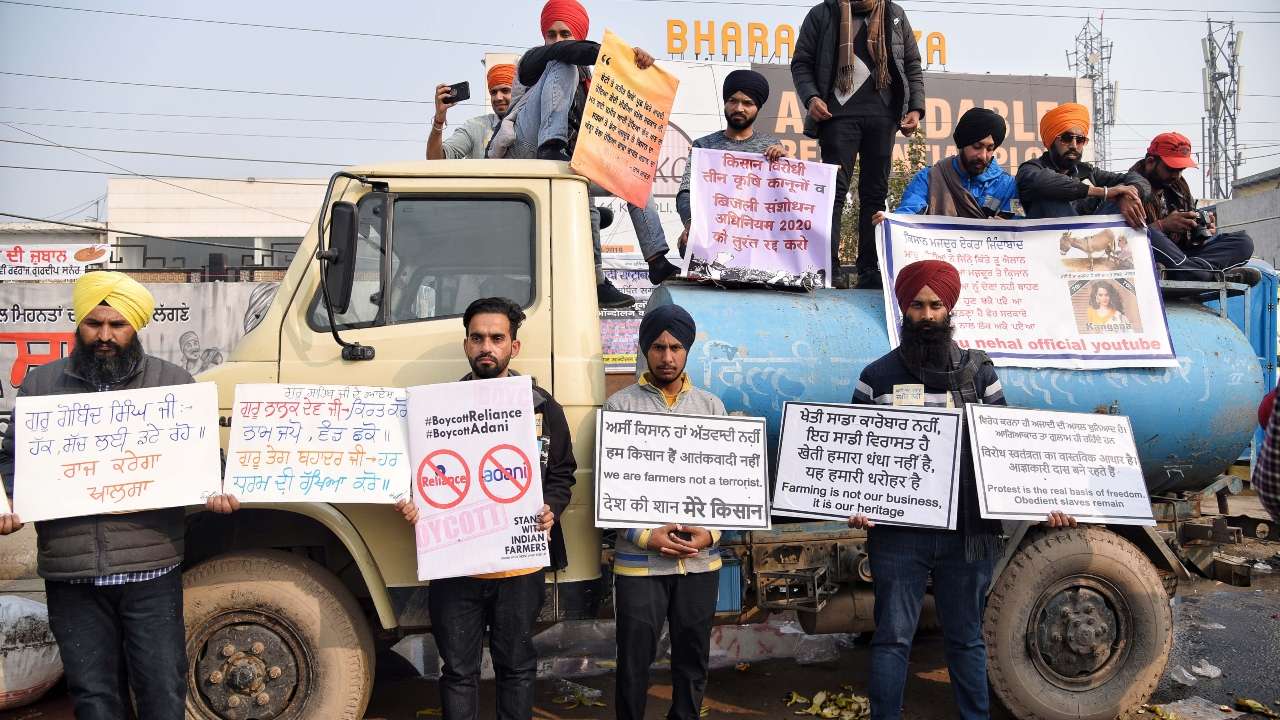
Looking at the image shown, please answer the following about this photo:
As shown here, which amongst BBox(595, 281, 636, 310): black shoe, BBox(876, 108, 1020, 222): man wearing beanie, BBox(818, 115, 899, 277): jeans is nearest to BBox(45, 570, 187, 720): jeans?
BBox(595, 281, 636, 310): black shoe

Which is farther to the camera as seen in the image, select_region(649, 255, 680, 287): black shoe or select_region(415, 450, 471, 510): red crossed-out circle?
select_region(649, 255, 680, 287): black shoe

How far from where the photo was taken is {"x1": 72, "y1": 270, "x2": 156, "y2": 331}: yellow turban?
10.6 feet

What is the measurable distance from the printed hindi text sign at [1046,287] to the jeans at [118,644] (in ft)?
10.8

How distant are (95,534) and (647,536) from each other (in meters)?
2.00

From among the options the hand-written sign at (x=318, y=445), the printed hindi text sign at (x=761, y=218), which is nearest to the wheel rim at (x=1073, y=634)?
the printed hindi text sign at (x=761, y=218)

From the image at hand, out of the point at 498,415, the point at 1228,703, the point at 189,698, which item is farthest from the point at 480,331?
the point at 1228,703

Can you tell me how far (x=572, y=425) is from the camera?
12.4 feet

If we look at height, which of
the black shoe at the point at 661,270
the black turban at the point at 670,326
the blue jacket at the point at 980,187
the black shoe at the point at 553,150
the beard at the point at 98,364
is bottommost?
the beard at the point at 98,364

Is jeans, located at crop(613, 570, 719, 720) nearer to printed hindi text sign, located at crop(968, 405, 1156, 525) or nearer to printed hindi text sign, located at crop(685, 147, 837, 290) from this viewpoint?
printed hindi text sign, located at crop(968, 405, 1156, 525)

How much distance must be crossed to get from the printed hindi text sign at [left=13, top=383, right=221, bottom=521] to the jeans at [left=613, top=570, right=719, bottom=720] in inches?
64.6

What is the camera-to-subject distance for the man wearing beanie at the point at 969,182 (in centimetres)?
469

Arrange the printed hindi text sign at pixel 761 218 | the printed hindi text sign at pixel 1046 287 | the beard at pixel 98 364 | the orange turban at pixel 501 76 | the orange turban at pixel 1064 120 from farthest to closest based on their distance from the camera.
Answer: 1. the orange turban at pixel 501 76
2. the orange turban at pixel 1064 120
3. the printed hindi text sign at pixel 761 218
4. the printed hindi text sign at pixel 1046 287
5. the beard at pixel 98 364

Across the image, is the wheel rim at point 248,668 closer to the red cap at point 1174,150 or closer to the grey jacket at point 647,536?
the grey jacket at point 647,536

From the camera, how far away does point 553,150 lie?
4.45m
